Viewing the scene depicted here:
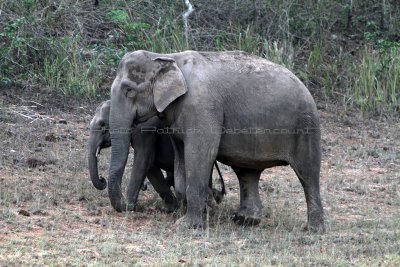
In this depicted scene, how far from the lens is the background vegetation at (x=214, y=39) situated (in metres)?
17.4

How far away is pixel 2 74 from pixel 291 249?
845 cm

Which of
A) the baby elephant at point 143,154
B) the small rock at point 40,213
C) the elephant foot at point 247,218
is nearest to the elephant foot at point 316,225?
the elephant foot at point 247,218

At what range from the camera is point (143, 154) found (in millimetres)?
11633

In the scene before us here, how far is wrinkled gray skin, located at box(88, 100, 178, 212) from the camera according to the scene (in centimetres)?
1162

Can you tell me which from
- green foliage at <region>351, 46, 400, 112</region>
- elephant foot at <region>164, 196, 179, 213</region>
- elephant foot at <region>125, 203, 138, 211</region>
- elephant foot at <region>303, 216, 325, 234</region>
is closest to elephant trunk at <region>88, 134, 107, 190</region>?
elephant foot at <region>125, 203, 138, 211</region>

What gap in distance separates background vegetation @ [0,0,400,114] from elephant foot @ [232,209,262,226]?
6.07 meters

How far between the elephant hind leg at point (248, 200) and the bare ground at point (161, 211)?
0.16m

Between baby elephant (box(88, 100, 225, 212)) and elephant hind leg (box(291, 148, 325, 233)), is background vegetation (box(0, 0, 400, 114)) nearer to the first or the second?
baby elephant (box(88, 100, 225, 212))

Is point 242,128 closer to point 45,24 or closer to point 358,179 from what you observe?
point 358,179

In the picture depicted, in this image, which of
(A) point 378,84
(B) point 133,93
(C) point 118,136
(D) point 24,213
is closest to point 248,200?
(C) point 118,136

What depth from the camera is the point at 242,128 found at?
36.1 feet

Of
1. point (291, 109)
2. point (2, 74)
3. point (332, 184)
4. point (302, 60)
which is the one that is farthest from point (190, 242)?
point (302, 60)

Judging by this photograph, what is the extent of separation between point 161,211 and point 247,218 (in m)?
1.06

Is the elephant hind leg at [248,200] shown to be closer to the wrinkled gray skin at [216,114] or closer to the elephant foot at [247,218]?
the elephant foot at [247,218]
